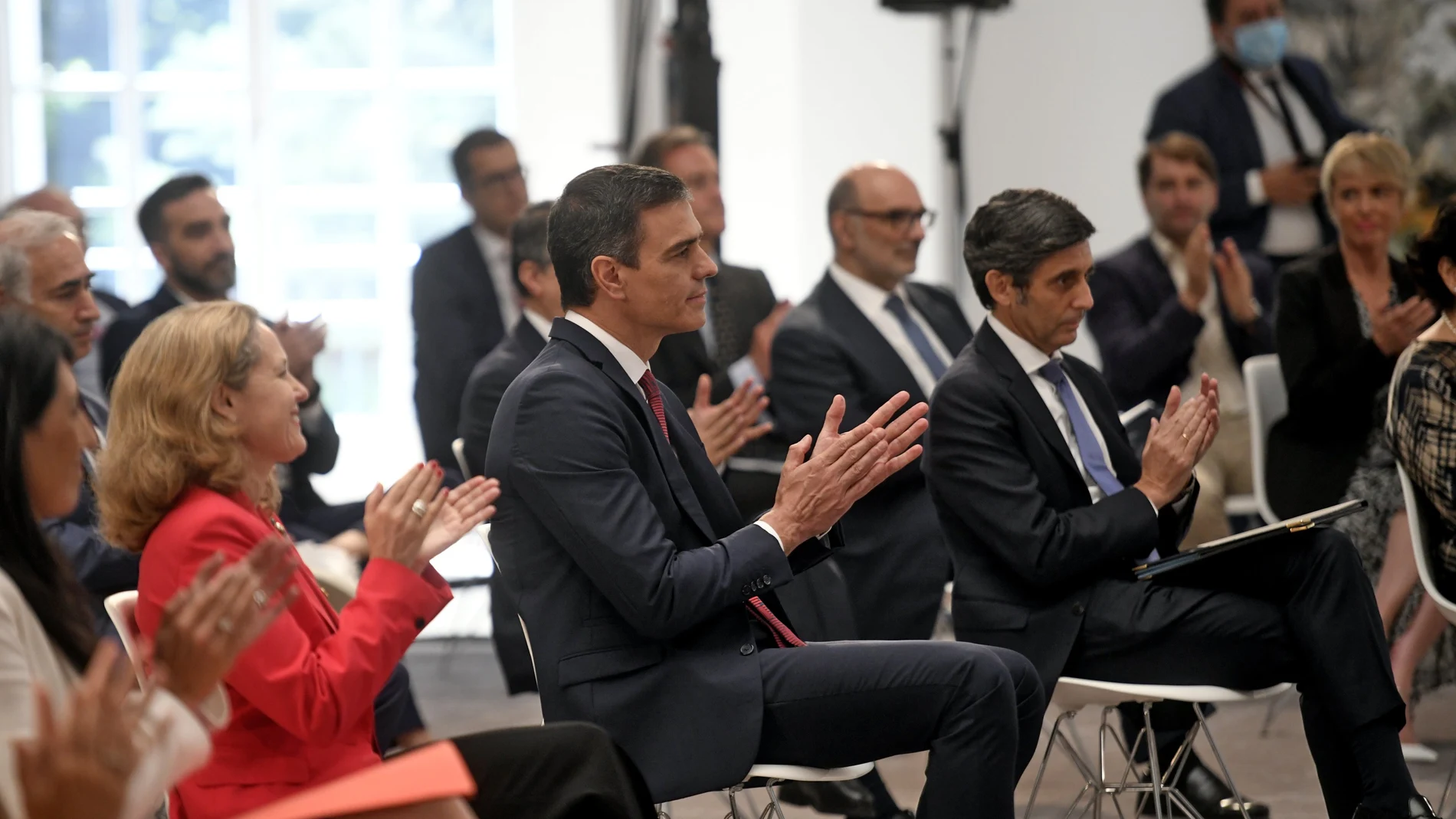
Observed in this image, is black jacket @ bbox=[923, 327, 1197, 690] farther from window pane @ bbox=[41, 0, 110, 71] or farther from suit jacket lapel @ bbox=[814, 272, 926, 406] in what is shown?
window pane @ bbox=[41, 0, 110, 71]

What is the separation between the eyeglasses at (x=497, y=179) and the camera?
16.5 feet

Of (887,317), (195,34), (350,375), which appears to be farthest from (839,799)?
(195,34)

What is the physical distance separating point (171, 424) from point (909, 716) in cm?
108

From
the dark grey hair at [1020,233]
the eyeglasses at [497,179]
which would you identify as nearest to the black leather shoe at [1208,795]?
the dark grey hair at [1020,233]

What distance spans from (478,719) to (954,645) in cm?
261

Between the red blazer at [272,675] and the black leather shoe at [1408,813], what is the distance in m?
1.59

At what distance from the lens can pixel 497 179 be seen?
16.5 ft

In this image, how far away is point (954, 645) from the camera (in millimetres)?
2367

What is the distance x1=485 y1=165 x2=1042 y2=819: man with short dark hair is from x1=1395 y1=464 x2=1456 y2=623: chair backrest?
105 cm

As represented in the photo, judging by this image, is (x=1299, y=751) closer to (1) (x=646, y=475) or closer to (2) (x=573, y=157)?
(1) (x=646, y=475)

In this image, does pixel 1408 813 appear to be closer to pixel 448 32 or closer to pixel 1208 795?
pixel 1208 795

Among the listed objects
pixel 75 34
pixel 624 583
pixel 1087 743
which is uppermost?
pixel 75 34

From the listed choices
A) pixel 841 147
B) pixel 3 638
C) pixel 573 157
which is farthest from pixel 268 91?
pixel 3 638

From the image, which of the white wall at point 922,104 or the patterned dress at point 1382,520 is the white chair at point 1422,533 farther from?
the white wall at point 922,104
